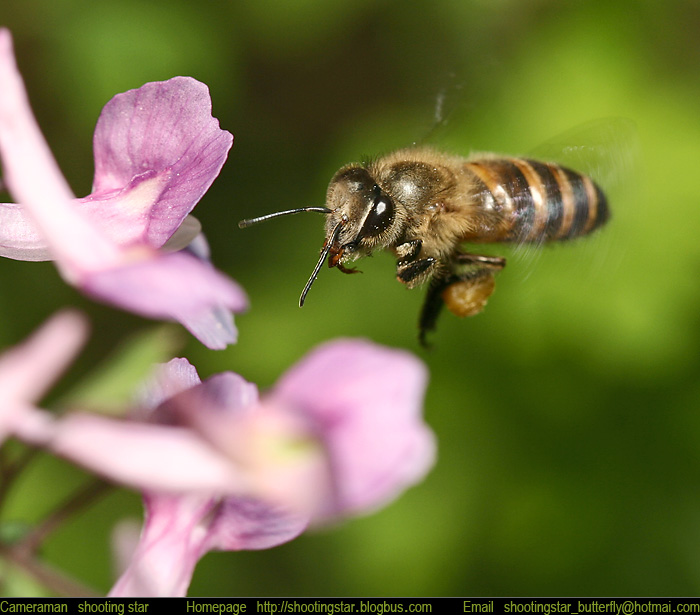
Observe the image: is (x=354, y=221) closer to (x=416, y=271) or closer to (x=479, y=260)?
(x=416, y=271)

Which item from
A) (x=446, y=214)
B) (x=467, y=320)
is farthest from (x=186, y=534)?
(x=467, y=320)

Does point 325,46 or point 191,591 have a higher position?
point 325,46

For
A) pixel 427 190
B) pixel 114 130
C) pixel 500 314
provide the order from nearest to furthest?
pixel 114 130 → pixel 427 190 → pixel 500 314

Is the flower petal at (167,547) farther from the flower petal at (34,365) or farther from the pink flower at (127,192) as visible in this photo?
the flower petal at (34,365)

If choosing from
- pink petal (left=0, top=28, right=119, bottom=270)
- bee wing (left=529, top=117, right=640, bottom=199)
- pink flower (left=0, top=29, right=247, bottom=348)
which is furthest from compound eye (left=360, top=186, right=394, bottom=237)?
pink petal (left=0, top=28, right=119, bottom=270)

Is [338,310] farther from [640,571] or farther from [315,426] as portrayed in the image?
[315,426]

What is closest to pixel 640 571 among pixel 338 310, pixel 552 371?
pixel 552 371
